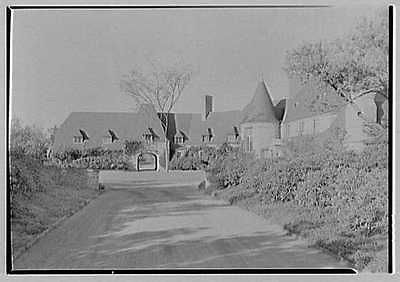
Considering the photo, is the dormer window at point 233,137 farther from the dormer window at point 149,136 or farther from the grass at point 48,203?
the grass at point 48,203

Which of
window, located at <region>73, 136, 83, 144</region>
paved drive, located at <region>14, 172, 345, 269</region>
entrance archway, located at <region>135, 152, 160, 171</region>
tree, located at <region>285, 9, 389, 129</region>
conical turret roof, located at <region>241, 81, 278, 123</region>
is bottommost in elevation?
paved drive, located at <region>14, 172, 345, 269</region>

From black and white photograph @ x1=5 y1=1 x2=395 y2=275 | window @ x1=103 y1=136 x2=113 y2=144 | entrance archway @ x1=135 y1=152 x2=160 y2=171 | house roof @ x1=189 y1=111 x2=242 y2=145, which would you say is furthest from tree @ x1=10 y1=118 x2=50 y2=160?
house roof @ x1=189 y1=111 x2=242 y2=145

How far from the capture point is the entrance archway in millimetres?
1872

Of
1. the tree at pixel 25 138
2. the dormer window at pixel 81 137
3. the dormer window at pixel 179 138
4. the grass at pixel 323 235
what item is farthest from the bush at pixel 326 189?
the tree at pixel 25 138

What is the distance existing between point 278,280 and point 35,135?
764 mm

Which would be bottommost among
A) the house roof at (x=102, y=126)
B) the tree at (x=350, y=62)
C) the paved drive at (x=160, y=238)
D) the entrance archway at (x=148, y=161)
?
the paved drive at (x=160, y=238)

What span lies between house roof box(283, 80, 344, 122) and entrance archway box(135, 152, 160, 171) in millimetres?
370

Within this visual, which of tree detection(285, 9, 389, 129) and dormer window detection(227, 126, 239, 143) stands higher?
tree detection(285, 9, 389, 129)

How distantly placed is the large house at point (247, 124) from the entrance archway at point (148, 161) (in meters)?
0.01

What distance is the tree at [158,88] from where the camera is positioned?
1866 millimetres

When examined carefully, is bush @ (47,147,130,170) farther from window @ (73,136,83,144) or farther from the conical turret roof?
the conical turret roof

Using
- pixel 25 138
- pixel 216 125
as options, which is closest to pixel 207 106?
pixel 216 125

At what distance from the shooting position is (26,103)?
1853 mm

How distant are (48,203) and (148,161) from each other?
0.97 feet
